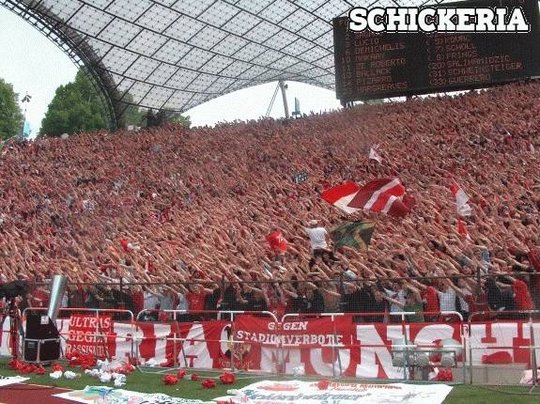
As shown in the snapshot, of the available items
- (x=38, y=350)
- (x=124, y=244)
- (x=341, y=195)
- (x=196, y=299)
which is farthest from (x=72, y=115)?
(x=196, y=299)

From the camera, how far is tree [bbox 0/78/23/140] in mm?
85625

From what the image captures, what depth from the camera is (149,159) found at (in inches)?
1299

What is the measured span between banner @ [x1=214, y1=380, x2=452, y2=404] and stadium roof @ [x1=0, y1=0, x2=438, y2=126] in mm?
32642

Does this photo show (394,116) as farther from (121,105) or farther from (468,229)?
(121,105)

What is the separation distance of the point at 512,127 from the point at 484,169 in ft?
16.4

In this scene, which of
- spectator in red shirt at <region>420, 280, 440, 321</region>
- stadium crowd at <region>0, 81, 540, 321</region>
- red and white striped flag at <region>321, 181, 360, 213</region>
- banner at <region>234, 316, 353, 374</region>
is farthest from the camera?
red and white striped flag at <region>321, 181, 360, 213</region>

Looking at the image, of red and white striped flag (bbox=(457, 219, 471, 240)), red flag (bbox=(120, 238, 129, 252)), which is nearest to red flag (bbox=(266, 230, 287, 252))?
red and white striped flag (bbox=(457, 219, 471, 240))

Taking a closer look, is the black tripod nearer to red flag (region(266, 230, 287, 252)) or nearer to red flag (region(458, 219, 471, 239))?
red flag (region(266, 230, 287, 252))

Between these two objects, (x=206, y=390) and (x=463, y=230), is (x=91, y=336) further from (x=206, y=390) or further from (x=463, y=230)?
(x=463, y=230)

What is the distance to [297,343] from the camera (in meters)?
11.4

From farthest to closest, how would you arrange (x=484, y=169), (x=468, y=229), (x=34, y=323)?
(x=484, y=169) < (x=468, y=229) < (x=34, y=323)

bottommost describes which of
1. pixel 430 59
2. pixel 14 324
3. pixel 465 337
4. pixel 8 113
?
pixel 465 337

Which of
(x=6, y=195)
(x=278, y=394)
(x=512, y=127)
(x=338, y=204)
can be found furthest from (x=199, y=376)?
(x=6, y=195)

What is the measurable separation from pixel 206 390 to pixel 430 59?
24489 mm
